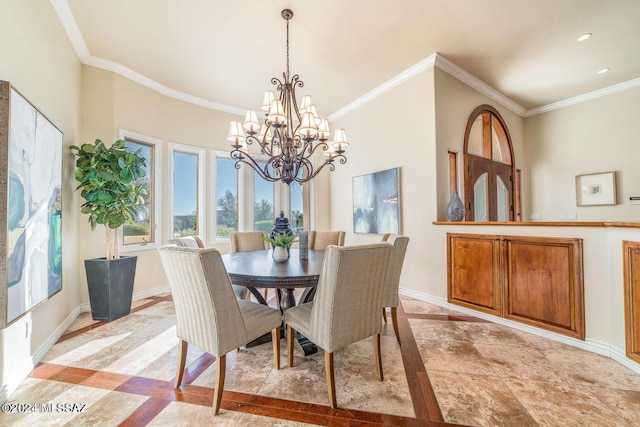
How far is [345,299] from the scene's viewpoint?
60.0 inches

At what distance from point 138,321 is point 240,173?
2676 mm

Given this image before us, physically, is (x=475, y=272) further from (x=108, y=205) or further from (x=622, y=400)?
(x=108, y=205)

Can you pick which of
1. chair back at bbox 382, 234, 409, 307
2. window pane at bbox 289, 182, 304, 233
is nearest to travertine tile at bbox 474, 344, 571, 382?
chair back at bbox 382, 234, 409, 307

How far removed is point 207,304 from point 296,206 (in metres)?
3.64

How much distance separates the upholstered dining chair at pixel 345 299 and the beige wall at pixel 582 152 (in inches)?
181

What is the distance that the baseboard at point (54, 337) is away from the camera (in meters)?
1.62

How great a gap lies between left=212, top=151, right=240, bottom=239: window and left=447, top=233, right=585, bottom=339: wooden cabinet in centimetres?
342

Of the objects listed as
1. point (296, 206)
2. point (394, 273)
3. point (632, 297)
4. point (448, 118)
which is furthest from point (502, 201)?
point (296, 206)

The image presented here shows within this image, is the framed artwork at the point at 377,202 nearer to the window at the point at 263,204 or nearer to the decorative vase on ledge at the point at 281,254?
the window at the point at 263,204

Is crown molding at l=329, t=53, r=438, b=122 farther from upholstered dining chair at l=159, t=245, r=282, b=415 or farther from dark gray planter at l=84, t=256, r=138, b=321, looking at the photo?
dark gray planter at l=84, t=256, r=138, b=321

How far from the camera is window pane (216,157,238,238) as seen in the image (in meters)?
4.43

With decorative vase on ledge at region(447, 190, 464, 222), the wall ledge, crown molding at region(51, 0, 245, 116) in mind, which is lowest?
the wall ledge

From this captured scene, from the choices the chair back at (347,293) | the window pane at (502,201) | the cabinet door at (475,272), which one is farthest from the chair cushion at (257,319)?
the window pane at (502,201)

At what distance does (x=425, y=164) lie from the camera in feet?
10.9
